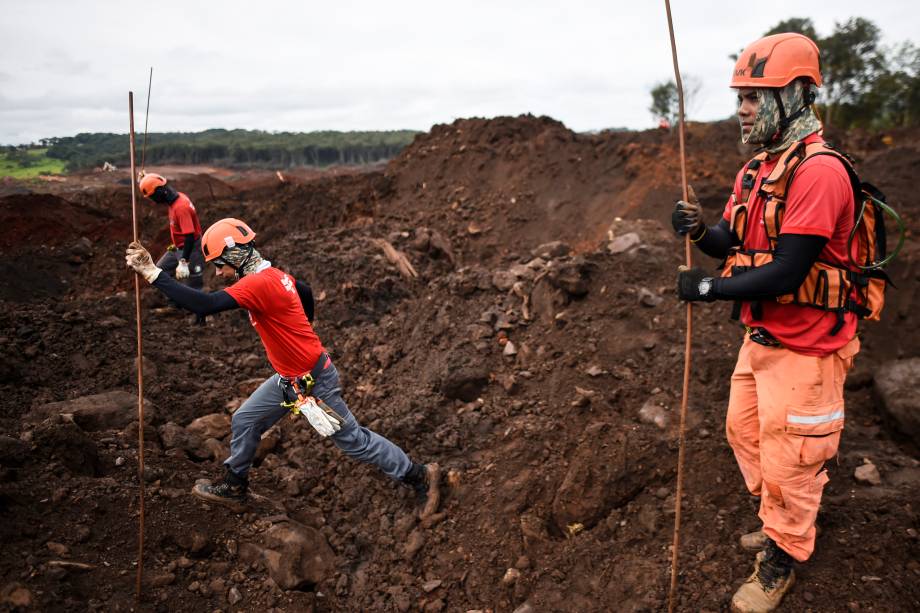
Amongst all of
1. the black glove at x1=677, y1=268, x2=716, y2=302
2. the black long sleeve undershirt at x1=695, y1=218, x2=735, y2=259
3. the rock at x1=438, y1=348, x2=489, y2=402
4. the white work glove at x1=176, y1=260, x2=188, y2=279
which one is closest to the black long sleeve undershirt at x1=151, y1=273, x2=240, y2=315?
the rock at x1=438, y1=348, x2=489, y2=402

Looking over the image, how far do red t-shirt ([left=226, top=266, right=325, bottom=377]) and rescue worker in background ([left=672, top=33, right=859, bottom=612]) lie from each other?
87.6 inches

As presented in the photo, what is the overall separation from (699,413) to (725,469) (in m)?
0.65

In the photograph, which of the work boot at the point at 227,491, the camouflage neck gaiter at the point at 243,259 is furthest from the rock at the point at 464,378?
the camouflage neck gaiter at the point at 243,259

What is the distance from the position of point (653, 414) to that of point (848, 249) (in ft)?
7.13

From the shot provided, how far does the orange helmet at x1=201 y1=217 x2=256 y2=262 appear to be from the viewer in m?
3.39

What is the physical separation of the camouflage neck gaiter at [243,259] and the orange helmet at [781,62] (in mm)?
2762

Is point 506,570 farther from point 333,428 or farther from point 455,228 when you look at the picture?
point 455,228

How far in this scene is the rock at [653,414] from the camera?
13.4 feet

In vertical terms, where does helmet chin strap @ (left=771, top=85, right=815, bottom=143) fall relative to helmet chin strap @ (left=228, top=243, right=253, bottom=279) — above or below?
above

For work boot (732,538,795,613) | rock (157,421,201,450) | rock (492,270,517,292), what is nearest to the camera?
work boot (732,538,795,613)

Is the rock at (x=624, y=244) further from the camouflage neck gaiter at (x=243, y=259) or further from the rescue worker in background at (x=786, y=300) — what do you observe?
the camouflage neck gaiter at (x=243, y=259)

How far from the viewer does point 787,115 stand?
2.31 metres

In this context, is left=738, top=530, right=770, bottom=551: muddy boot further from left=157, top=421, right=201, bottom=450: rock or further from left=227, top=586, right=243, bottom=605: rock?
left=157, top=421, right=201, bottom=450: rock

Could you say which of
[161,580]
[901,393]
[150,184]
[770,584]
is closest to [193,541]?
[161,580]
